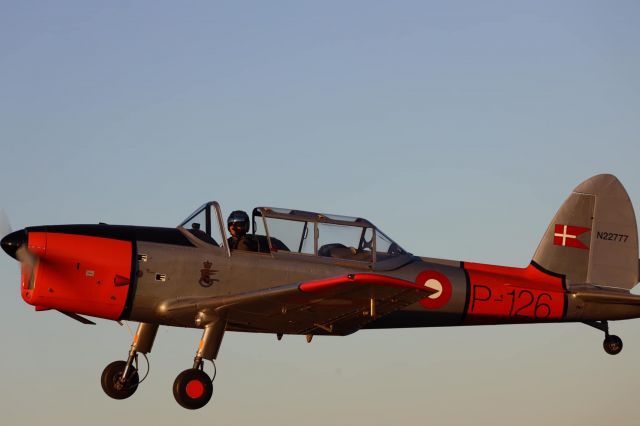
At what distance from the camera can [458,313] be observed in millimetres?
15820

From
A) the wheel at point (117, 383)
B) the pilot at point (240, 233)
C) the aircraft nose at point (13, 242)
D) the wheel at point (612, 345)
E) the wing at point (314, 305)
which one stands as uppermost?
the pilot at point (240, 233)

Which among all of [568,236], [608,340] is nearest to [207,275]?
[568,236]

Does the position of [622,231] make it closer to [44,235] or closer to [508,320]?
[508,320]

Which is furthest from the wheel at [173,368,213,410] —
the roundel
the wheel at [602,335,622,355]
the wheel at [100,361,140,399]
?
the wheel at [602,335,622,355]

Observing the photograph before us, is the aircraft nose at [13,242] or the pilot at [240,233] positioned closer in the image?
the aircraft nose at [13,242]

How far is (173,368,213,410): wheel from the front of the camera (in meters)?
13.5

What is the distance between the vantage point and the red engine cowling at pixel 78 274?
13.4m

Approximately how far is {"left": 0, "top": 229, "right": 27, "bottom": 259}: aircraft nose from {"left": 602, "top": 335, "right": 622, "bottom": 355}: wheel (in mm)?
8497

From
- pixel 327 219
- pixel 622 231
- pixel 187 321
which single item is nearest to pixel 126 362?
pixel 187 321

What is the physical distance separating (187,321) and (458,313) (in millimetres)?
3943

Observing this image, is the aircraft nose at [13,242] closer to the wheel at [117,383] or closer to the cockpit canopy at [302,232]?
the cockpit canopy at [302,232]

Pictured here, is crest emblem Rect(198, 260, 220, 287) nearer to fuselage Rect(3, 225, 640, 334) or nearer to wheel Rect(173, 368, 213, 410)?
fuselage Rect(3, 225, 640, 334)

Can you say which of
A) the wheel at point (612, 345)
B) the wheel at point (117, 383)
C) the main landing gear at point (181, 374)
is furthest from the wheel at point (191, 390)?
the wheel at point (612, 345)

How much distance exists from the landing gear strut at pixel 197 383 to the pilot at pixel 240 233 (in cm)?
124
